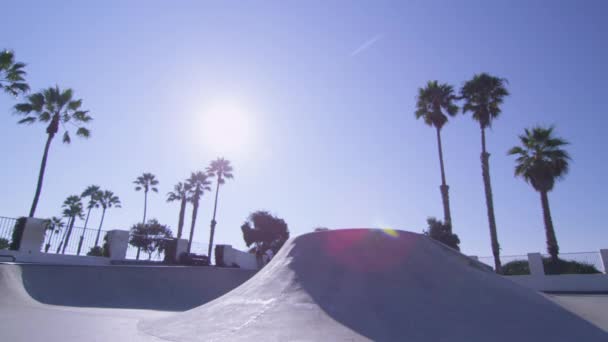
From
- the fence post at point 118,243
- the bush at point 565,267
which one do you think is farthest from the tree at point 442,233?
the fence post at point 118,243

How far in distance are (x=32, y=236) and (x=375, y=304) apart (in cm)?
1621

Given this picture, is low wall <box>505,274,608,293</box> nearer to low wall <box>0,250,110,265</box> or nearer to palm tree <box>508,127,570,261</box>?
palm tree <box>508,127,570,261</box>

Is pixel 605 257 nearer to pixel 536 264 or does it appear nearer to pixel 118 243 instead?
pixel 536 264

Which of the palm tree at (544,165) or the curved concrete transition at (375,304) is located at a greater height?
the palm tree at (544,165)

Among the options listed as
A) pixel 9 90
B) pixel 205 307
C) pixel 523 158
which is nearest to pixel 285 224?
pixel 523 158

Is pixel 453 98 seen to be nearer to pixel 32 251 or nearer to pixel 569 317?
pixel 569 317

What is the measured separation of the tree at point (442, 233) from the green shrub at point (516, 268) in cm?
428

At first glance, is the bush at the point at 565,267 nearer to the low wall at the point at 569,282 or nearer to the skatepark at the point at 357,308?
the low wall at the point at 569,282

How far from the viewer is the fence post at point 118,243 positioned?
18.9 metres

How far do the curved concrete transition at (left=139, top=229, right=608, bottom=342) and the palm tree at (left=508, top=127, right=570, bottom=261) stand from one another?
15517 millimetres

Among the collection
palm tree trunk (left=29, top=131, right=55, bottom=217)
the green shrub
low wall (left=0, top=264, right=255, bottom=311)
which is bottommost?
low wall (left=0, top=264, right=255, bottom=311)

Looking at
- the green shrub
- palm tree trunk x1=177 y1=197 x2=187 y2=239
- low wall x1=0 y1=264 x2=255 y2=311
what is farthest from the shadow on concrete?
palm tree trunk x1=177 y1=197 x2=187 y2=239

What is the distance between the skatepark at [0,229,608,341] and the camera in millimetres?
5793

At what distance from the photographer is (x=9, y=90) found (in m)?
18.9
